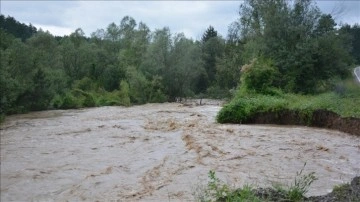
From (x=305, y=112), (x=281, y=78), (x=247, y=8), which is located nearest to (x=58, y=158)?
(x=305, y=112)

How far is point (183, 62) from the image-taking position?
153 ft

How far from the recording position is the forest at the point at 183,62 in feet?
87.0

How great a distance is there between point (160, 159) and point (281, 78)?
1801 cm

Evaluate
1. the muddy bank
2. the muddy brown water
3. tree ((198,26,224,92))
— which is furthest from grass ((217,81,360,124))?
tree ((198,26,224,92))

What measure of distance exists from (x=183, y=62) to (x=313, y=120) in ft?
92.4

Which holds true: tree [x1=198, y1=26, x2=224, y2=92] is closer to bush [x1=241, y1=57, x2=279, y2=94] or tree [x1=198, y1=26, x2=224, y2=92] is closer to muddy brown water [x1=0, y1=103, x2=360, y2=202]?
bush [x1=241, y1=57, x2=279, y2=94]

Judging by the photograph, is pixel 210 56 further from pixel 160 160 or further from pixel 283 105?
pixel 160 160

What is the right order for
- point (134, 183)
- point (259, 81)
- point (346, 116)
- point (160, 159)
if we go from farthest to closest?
point (259, 81) → point (346, 116) → point (160, 159) → point (134, 183)

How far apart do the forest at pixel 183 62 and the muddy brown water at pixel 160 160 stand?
131 centimetres

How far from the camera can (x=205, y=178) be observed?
29.8ft

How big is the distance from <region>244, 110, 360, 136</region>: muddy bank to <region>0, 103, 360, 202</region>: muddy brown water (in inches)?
26.9

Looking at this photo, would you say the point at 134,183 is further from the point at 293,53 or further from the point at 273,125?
the point at 293,53

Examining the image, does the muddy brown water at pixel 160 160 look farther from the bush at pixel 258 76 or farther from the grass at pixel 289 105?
the bush at pixel 258 76

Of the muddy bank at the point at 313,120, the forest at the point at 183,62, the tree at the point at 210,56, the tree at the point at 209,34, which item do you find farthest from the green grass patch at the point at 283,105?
the tree at the point at 209,34
